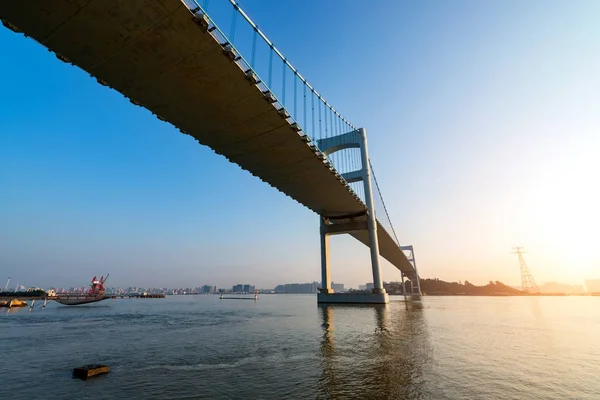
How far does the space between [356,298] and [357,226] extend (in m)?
8.77

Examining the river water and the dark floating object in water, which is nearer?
the river water

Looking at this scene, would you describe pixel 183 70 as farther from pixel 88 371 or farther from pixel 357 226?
pixel 357 226

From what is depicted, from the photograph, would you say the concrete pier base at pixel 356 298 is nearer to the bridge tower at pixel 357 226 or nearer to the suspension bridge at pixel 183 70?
the bridge tower at pixel 357 226

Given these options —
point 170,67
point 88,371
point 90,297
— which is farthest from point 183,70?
point 90,297

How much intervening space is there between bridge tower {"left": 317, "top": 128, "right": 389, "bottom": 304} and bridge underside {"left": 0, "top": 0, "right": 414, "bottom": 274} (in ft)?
49.9

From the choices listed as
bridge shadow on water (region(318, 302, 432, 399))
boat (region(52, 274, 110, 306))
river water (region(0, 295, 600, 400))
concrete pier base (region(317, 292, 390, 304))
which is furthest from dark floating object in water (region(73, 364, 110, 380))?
boat (region(52, 274, 110, 306))

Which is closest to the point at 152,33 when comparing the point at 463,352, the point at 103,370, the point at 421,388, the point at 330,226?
the point at 103,370

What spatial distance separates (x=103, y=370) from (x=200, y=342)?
15.6 ft

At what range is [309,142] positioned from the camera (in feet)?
71.6

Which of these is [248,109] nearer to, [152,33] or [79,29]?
[152,33]

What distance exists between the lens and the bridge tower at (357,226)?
3312cm

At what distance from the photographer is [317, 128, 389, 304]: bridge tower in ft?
109

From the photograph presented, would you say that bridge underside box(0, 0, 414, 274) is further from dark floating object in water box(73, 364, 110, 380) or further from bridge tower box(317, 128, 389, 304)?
bridge tower box(317, 128, 389, 304)

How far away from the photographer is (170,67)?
13.5m
